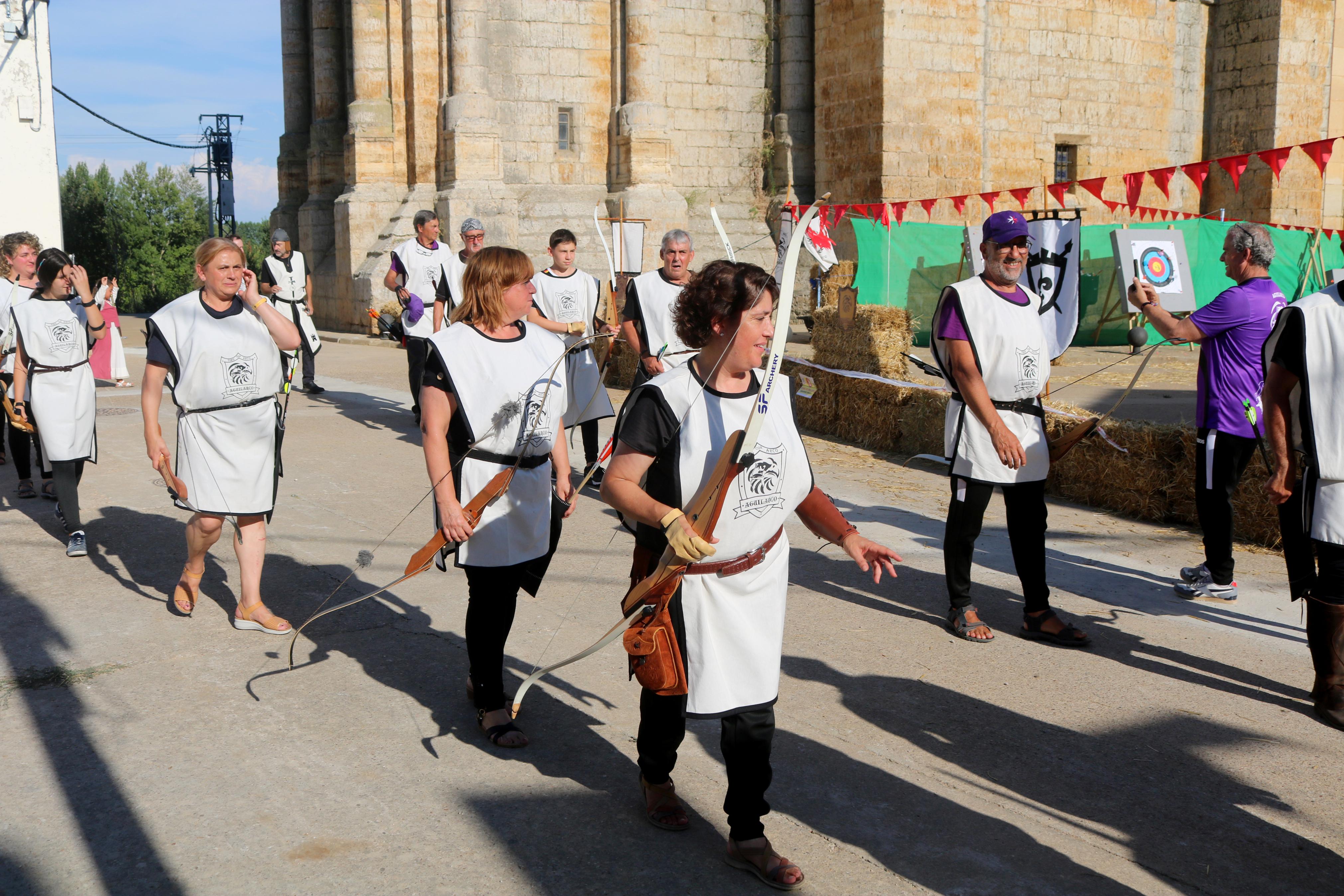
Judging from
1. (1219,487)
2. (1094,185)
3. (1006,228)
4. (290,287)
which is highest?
(1094,185)

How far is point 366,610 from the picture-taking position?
5.54 metres

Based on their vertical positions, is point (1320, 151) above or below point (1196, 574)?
above

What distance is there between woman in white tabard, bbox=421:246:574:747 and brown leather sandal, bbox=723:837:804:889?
1.06 metres

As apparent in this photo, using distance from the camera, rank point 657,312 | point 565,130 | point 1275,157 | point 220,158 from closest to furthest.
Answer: point 657,312, point 1275,157, point 565,130, point 220,158

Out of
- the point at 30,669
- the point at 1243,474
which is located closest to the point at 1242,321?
the point at 1243,474

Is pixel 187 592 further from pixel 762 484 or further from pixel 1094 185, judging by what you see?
pixel 1094 185

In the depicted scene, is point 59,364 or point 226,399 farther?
point 59,364

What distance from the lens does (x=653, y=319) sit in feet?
24.0

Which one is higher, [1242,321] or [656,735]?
[1242,321]

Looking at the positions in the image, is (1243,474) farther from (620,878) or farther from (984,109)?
(984,109)

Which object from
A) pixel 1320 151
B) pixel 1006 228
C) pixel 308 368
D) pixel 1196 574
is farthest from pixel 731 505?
pixel 308 368

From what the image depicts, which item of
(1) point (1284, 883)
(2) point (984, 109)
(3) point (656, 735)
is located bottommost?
(1) point (1284, 883)

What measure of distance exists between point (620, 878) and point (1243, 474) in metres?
5.19

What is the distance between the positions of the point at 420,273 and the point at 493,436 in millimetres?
6740
